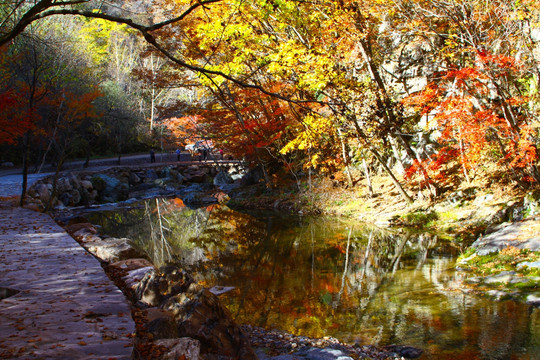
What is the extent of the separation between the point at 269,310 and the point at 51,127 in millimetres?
21486

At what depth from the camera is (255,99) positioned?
60.6 ft

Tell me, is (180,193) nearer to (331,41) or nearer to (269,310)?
(331,41)

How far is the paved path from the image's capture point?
384 centimetres

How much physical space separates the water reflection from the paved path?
2.65 m

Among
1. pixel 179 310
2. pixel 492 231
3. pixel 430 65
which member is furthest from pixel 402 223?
pixel 179 310

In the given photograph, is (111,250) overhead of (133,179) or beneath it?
beneath

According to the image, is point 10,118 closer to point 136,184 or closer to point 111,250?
point 111,250

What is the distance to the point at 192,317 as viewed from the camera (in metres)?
4.98

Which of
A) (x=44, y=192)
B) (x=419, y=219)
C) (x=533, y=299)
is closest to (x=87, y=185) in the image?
(x=44, y=192)

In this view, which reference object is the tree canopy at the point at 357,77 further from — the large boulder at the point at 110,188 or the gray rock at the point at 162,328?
the large boulder at the point at 110,188

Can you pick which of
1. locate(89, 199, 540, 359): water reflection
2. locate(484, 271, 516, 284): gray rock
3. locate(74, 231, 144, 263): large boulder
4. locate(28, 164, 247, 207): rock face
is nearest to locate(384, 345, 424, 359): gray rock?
locate(89, 199, 540, 359): water reflection

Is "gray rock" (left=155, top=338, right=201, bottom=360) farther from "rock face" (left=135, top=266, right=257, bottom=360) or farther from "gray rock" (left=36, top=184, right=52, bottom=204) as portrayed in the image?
"gray rock" (left=36, top=184, right=52, bottom=204)

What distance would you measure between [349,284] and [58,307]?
579 centimetres

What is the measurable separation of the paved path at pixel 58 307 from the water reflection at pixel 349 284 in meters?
2.65
